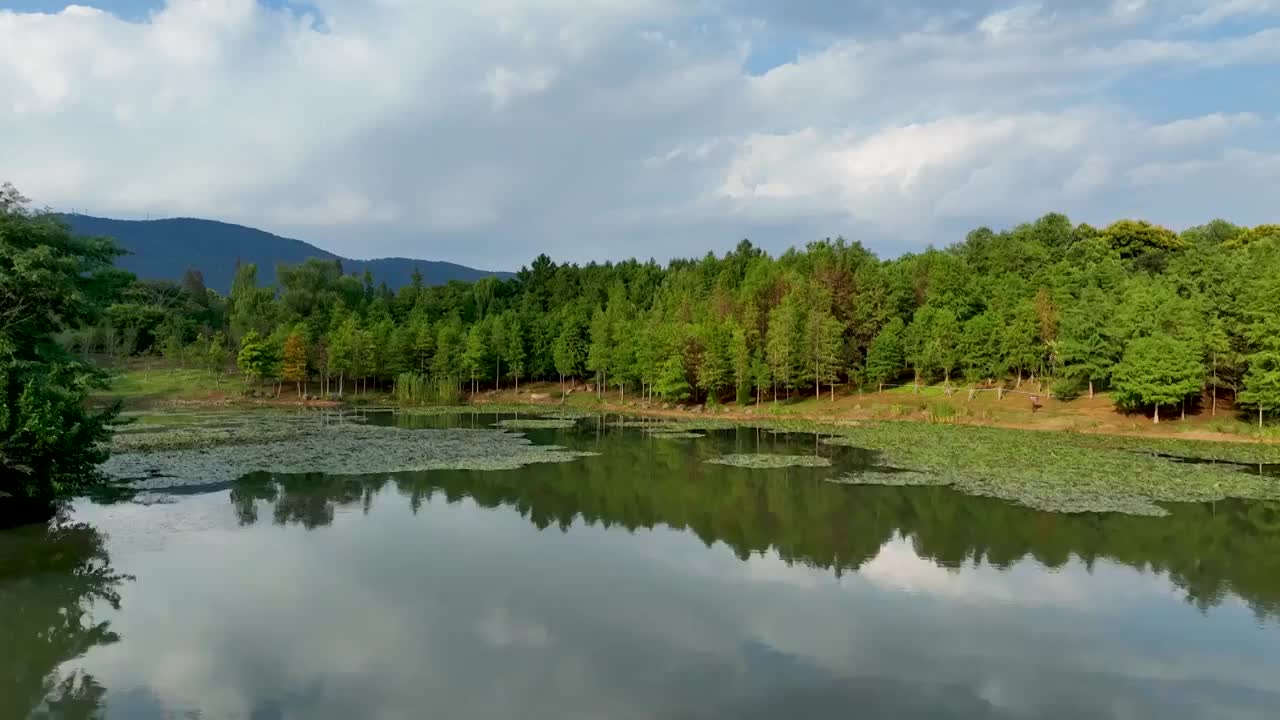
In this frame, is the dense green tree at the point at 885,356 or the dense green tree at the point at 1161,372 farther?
the dense green tree at the point at 885,356

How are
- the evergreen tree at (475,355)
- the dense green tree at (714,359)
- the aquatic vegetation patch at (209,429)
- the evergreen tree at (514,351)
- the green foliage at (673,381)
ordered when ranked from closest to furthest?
the aquatic vegetation patch at (209,429)
the dense green tree at (714,359)
the green foliage at (673,381)
the evergreen tree at (475,355)
the evergreen tree at (514,351)

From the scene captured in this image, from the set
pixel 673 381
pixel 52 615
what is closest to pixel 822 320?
pixel 673 381

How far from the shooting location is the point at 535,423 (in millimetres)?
58031

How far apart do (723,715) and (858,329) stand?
204 ft

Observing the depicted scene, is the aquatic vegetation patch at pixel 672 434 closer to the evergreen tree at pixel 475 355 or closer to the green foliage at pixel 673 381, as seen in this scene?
the green foliage at pixel 673 381

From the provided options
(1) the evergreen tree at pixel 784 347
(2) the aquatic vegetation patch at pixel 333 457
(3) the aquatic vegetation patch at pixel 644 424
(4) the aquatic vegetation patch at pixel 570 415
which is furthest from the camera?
(1) the evergreen tree at pixel 784 347

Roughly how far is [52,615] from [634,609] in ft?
36.7

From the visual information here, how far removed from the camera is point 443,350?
81188mm

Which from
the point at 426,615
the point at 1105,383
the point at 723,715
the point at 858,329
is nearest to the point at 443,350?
the point at 858,329

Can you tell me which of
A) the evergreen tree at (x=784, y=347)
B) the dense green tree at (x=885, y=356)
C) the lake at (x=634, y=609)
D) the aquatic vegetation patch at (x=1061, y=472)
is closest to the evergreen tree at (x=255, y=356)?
the evergreen tree at (x=784, y=347)

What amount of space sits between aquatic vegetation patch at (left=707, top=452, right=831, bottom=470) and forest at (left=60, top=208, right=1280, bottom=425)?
24510mm

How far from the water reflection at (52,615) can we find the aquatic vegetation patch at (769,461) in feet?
81.1

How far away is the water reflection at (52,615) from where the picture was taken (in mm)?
11773

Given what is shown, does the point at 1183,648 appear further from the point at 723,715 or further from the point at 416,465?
the point at 416,465
